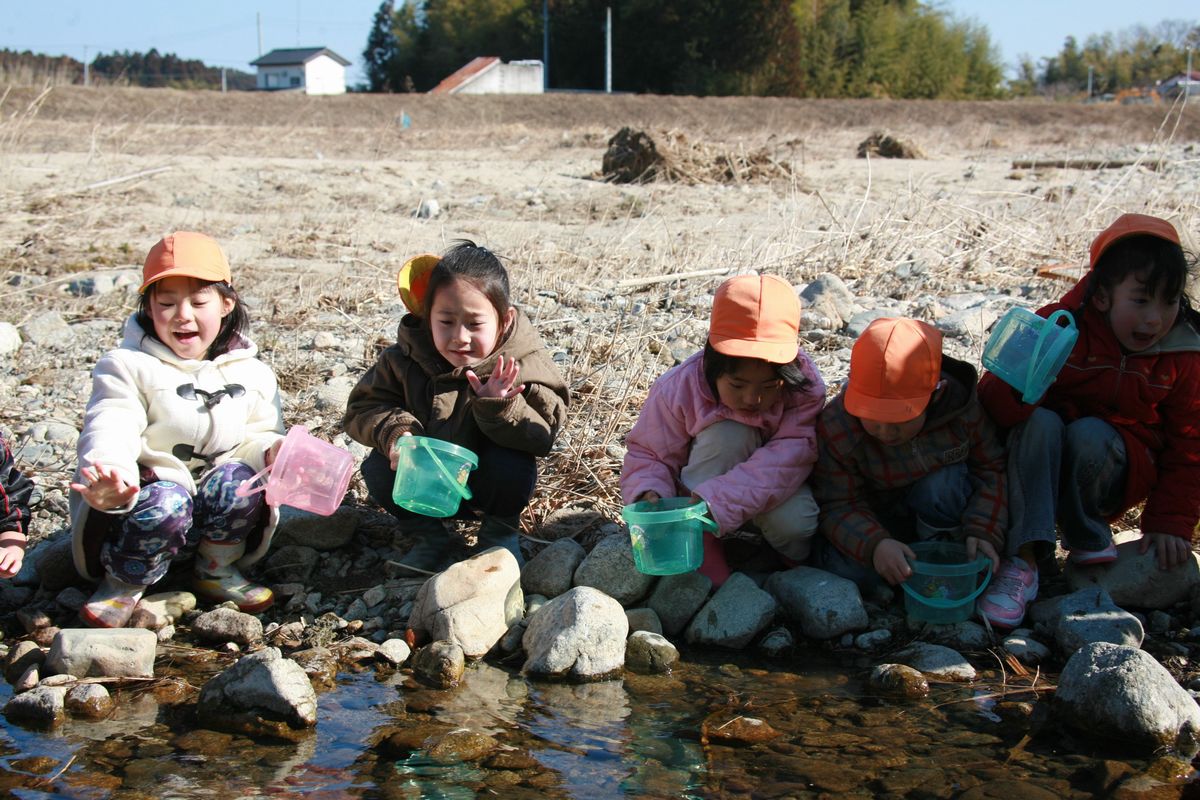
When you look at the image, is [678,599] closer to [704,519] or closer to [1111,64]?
[704,519]

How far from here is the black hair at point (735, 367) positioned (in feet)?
10.9

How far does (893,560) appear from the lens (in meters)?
3.32

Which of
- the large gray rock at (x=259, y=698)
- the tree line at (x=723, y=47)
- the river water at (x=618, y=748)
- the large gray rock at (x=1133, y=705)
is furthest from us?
the tree line at (x=723, y=47)

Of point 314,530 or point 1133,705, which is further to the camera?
point 314,530

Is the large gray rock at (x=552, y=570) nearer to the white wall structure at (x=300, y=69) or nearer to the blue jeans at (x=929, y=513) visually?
the blue jeans at (x=929, y=513)

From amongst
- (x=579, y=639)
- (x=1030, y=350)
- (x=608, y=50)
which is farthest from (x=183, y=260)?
(x=608, y=50)

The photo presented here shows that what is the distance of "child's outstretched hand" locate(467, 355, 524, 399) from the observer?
336 centimetres

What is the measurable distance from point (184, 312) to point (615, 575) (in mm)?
1473

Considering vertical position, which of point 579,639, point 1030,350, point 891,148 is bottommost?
point 579,639

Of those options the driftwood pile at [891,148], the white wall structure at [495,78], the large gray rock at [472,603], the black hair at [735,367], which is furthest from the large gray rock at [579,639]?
the white wall structure at [495,78]

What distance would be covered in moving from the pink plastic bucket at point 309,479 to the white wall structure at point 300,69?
62.3 m

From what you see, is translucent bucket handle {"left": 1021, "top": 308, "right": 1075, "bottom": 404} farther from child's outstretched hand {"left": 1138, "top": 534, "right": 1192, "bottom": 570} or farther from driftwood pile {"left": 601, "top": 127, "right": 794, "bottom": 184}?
driftwood pile {"left": 601, "top": 127, "right": 794, "bottom": 184}

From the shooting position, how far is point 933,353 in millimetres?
3191

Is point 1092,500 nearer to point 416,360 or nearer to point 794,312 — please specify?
point 794,312
